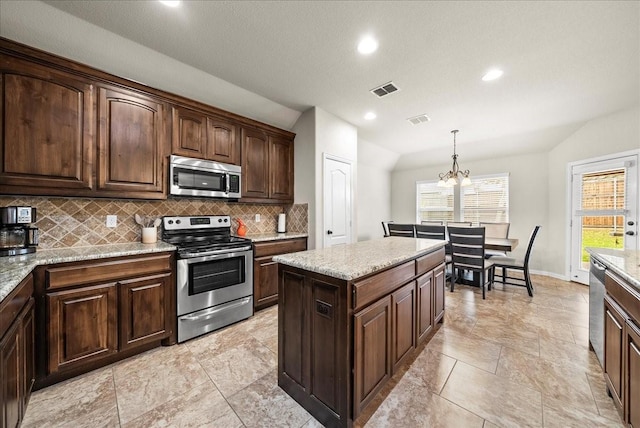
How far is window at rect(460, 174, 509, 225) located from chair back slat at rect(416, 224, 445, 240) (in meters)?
2.27

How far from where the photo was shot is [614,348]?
57.4 inches

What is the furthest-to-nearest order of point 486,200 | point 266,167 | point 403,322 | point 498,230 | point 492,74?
point 486,200 < point 498,230 < point 266,167 < point 492,74 < point 403,322

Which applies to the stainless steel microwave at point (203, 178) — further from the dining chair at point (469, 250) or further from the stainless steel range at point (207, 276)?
the dining chair at point (469, 250)

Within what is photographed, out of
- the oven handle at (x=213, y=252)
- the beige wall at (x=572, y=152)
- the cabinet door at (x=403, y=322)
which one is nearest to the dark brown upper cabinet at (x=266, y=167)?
the oven handle at (x=213, y=252)

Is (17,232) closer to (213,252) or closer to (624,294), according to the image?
(213,252)

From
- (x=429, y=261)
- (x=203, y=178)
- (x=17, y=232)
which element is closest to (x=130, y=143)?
(x=203, y=178)

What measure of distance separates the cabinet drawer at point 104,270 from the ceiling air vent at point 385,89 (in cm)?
288

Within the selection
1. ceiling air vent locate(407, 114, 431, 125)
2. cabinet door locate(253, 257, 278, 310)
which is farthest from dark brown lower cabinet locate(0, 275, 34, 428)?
ceiling air vent locate(407, 114, 431, 125)

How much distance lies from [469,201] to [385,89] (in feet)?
12.9

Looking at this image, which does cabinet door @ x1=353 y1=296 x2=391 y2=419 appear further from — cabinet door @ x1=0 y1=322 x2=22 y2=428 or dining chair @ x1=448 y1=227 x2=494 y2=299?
dining chair @ x1=448 y1=227 x2=494 y2=299

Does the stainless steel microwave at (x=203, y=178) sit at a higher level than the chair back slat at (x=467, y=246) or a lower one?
higher

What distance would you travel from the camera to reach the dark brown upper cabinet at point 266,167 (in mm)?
3307

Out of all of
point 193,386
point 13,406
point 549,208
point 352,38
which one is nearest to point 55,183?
point 13,406

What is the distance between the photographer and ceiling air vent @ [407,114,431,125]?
3.76 metres
